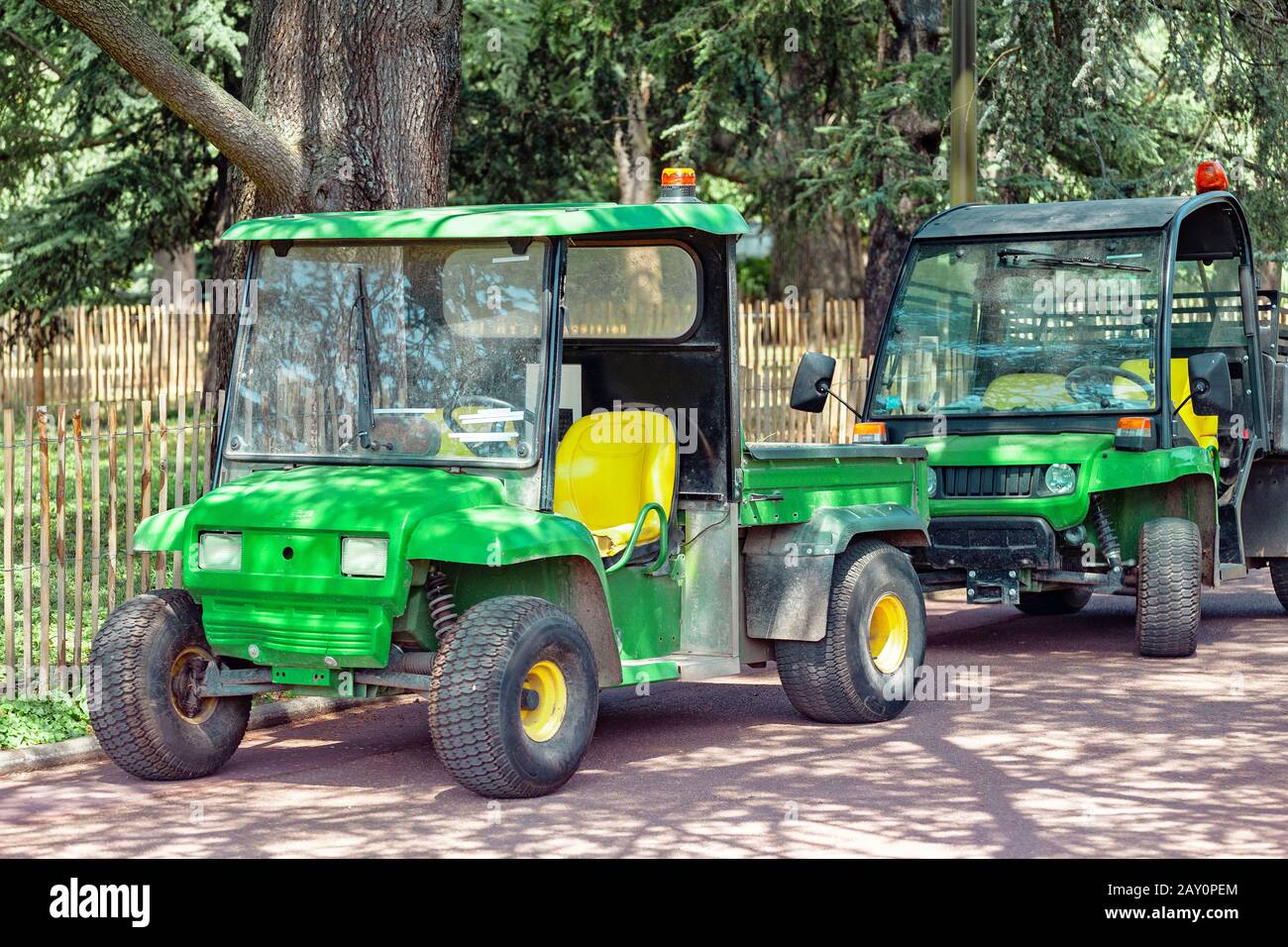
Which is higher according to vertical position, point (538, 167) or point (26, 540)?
point (538, 167)

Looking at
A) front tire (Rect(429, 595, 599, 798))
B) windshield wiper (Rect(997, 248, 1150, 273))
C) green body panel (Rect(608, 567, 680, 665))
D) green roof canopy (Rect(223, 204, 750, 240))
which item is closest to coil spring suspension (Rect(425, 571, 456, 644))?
front tire (Rect(429, 595, 599, 798))

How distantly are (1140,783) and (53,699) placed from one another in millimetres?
4901

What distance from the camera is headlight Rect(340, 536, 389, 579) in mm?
6887

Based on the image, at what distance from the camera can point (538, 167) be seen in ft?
78.8

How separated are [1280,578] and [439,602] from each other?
7363mm

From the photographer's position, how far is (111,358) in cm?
2506

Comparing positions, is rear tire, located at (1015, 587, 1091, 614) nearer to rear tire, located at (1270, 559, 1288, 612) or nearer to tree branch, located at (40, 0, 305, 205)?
rear tire, located at (1270, 559, 1288, 612)

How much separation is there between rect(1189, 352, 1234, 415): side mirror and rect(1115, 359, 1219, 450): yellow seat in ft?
1.21

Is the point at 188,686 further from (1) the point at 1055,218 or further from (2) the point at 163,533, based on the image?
(1) the point at 1055,218

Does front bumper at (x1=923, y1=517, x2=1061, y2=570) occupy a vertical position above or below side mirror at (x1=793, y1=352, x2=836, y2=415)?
below

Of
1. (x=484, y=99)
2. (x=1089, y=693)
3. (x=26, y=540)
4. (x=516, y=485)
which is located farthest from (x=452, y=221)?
(x=484, y=99)

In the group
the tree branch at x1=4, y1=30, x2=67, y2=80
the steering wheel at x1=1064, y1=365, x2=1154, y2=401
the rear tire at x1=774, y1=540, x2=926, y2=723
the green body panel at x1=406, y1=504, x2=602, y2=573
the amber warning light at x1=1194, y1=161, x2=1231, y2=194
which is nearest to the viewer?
the green body panel at x1=406, y1=504, x2=602, y2=573

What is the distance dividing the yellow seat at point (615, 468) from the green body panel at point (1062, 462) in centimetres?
277

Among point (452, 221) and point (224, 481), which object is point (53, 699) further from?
point (452, 221)
